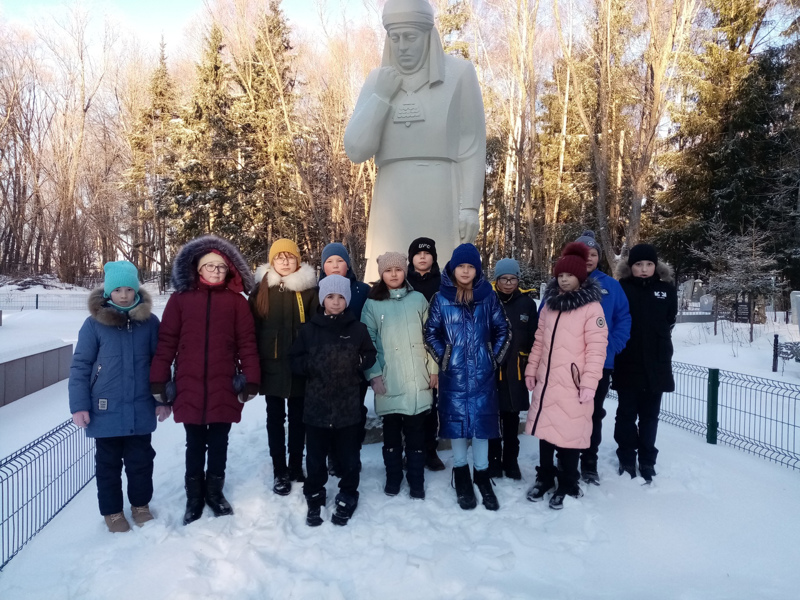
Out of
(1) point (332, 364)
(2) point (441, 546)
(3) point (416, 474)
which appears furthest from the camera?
A: (3) point (416, 474)

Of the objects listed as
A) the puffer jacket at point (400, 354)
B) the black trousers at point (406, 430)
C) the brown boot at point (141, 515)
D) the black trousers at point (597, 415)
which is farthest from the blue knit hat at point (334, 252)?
the black trousers at point (597, 415)

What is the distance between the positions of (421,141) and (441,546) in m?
3.15

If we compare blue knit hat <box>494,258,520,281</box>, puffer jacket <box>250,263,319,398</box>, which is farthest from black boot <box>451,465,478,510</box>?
blue knit hat <box>494,258,520,281</box>

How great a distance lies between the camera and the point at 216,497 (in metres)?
3.42

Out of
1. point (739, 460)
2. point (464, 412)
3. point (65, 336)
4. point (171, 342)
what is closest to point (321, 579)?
point (464, 412)

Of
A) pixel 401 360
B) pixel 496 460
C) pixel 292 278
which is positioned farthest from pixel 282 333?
pixel 496 460

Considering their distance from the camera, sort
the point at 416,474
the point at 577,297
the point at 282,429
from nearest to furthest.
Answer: the point at 577,297 → the point at 416,474 → the point at 282,429

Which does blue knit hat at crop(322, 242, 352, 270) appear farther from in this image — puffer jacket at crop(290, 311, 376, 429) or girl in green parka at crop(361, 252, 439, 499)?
puffer jacket at crop(290, 311, 376, 429)

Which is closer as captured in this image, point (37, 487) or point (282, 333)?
point (282, 333)

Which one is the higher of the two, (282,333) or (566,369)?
(282,333)

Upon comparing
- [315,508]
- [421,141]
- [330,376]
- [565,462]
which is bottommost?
[315,508]

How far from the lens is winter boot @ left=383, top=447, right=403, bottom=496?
11.9ft

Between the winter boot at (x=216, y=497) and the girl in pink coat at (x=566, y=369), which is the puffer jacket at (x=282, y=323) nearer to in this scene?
the winter boot at (x=216, y=497)

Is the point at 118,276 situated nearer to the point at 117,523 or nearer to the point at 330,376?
the point at 330,376
